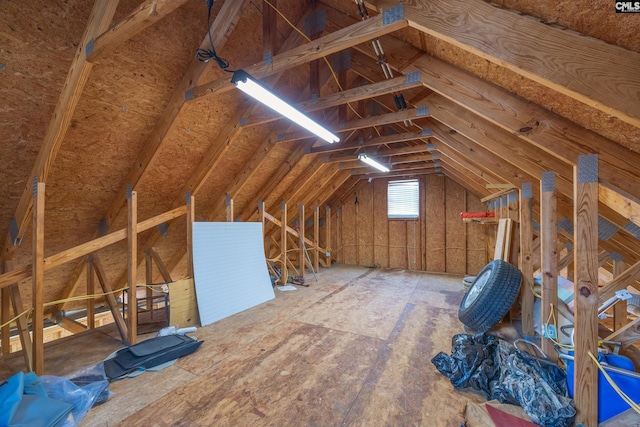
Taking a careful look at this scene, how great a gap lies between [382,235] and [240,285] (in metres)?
4.63

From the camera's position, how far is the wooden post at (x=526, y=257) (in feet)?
Answer: 8.97

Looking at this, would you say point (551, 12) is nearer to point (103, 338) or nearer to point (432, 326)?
point (432, 326)

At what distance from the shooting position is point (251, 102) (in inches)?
129

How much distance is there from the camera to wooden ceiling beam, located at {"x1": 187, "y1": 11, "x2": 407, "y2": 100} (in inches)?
61.4

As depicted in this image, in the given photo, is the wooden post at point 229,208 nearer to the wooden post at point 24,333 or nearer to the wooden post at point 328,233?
the wooden post at point 24,333

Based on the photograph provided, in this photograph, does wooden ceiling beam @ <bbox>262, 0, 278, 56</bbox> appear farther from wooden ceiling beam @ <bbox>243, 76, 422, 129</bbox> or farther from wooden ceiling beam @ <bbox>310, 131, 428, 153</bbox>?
wooden ceiling beam @ <bbox>310, 131, 428, 153</bbox>

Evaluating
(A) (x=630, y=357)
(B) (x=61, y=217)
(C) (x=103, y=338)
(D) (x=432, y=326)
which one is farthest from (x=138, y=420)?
(A) (x=630, y=357)

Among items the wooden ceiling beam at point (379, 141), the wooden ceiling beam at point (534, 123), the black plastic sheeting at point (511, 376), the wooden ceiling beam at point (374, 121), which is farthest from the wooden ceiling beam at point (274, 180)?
the black plastic sheeting at point (511, 376)

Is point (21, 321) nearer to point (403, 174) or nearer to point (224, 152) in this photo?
point (224, 152)

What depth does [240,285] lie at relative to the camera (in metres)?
3.98

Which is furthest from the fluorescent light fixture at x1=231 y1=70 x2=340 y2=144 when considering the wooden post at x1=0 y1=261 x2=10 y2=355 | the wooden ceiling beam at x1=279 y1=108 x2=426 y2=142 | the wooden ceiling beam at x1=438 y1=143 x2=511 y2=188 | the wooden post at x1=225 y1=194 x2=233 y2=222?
the wooden post at x1=0 y1=261 x2=10 y2=355

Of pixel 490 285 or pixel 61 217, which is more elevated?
pixel 61 217

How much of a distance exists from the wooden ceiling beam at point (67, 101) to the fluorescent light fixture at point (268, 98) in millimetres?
994

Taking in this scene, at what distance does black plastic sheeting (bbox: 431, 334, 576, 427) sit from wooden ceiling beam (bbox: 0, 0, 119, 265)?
386 cm
